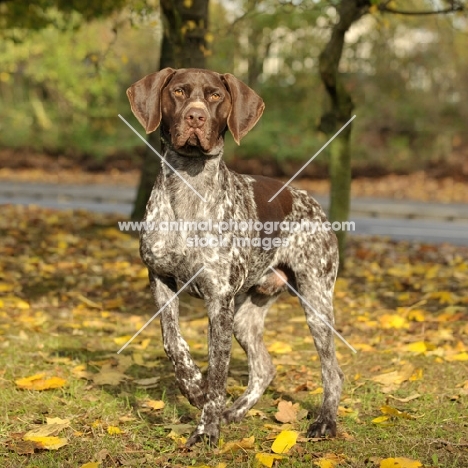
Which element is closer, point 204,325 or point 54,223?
point 204,325

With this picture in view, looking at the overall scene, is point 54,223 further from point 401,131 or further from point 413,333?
point 401,131

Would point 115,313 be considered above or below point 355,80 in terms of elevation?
below

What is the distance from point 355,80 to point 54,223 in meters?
14.9

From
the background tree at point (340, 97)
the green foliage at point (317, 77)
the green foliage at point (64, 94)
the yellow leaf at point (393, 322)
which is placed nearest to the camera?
the yellow leaf at point (393, 322)

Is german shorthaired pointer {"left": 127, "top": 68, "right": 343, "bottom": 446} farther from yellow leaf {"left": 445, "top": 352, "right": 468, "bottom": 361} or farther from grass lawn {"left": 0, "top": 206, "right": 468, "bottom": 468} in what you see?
yellow leaf {"left": 445, "top": 352, "right": 468, "bottom": 361}

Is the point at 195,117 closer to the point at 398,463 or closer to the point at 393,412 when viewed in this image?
the point at 398,463

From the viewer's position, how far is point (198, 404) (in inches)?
196

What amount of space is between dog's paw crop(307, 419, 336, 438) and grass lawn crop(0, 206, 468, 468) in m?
0.09

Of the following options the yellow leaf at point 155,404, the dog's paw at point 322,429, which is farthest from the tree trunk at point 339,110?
the dog's paw at point 322,429

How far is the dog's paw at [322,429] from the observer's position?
5141mm

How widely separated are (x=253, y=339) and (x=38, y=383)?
5.08ft

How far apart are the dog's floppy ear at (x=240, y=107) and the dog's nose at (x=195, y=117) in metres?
0.34

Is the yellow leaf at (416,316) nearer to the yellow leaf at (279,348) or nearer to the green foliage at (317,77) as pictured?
the yellow leaf at (279,348)

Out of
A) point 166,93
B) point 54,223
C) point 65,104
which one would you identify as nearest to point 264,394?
point 166,93
